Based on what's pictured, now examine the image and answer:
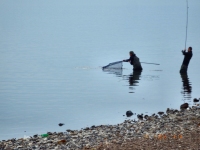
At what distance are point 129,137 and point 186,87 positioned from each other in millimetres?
21028

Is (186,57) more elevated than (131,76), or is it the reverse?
(186,57)

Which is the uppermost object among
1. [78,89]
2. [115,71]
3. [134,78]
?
[115,71]

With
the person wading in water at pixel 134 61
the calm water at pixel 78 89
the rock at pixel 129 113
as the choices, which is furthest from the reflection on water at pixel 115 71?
the rock at pixel 129 113

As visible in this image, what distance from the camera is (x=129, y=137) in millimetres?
19125

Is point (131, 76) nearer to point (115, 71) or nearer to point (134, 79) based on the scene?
point (134, 79)

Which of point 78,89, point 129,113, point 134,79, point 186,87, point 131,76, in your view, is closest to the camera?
point 129,113

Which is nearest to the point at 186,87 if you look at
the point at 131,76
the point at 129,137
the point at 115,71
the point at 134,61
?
the point at 134,61

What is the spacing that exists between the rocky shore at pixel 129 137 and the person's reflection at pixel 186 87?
10.8 metres

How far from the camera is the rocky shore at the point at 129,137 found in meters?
16.9

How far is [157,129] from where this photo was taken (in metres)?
20.8

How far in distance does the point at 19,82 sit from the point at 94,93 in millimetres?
7274

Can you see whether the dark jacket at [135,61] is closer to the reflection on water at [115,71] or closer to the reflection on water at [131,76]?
the reflection on water at [131,76]

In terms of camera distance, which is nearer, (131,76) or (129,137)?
(129,137)

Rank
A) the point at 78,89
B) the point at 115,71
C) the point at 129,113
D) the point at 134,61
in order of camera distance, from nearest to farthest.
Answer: the point at 129,113, the point at 78,89, the point at 134,61, the point at 115,71
